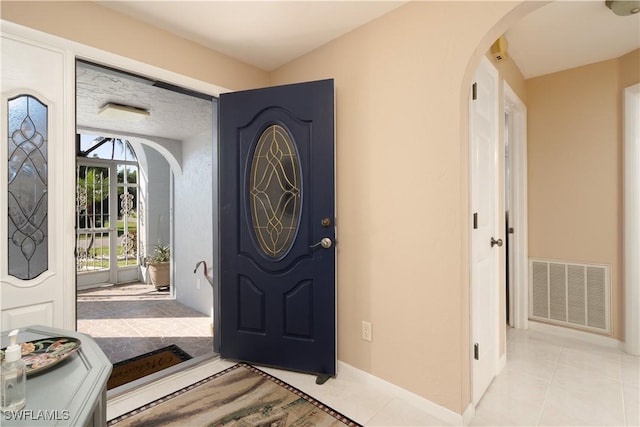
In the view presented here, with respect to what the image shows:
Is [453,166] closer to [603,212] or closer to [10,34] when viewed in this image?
[603,212]

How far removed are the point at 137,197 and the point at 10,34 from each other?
470cm

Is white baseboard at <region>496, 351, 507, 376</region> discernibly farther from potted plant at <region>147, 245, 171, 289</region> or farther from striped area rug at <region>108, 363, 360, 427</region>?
potted plant at <region>147, 245, 171, 289</region>

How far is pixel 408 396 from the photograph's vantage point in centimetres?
193

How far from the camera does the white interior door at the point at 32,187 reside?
165 cm

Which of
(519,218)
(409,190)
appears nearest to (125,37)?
(409,190)

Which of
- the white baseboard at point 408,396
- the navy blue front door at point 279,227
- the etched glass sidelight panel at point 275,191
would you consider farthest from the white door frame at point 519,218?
the etched glass sidelight panel at point 275,191

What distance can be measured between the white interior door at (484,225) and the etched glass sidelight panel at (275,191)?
118cm

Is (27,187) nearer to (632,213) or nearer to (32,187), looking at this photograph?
(32,187)

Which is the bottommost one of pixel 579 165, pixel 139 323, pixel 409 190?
pixel 139 323

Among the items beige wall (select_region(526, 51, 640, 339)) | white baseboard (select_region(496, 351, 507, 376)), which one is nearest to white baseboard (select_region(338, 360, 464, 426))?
white baseboard (select_region(496, 351, 507, 376))

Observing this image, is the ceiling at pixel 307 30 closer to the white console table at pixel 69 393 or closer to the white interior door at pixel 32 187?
the white interior door at pixel 32 187

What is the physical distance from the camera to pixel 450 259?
177cm

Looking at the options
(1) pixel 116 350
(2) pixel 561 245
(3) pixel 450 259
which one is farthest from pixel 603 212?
(1) pixel 116 350

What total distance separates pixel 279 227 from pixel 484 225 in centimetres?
142
